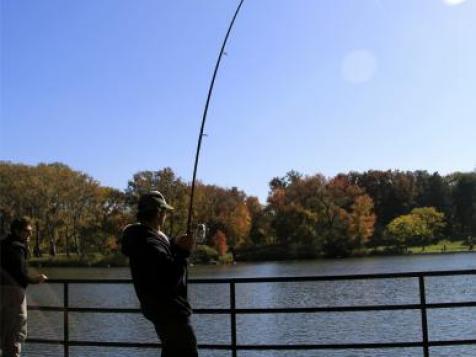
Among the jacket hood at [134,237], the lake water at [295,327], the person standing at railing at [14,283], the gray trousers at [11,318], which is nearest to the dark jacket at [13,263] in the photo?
the person standing at railing at [14,283]

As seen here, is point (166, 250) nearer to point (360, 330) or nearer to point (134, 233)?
point (134, 233)

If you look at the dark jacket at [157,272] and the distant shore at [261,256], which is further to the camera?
the distant shore at [261,256]

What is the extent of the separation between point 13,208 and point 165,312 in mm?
79560

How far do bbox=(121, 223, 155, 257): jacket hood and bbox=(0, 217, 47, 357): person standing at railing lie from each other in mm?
2885

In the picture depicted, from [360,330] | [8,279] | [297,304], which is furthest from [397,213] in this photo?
[8,279]

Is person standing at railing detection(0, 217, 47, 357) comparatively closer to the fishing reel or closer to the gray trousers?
the gray trousers

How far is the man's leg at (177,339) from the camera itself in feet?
15.7

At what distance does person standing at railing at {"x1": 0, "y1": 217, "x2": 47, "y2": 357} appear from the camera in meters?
7.28

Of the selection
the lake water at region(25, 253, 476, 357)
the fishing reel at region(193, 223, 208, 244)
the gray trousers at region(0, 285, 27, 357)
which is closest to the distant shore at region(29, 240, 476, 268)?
the lake water at region(25, 253, 476, 357)

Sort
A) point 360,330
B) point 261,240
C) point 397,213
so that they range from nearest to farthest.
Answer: point 360,330
point 261,240
point 397,213

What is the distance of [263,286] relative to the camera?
134 ft

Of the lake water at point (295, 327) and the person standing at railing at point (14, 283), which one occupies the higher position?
the person standing at railing at point (14, 283)

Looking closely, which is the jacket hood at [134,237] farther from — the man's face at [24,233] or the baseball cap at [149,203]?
the man's face at [24,233]

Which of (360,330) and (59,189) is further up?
(59,189)
